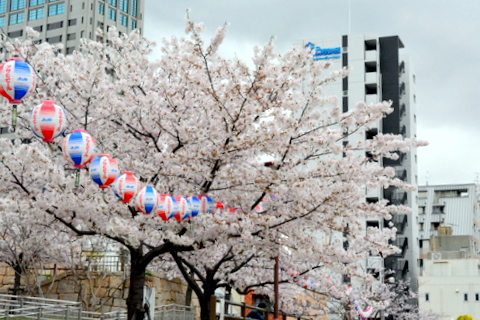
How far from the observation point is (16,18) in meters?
88.4

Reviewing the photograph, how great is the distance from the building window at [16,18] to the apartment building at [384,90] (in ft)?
153

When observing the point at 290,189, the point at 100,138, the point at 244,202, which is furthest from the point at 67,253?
the point at 290,189

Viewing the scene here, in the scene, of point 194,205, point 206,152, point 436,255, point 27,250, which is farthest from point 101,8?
point 194,205

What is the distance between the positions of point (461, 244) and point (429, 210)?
477 inches

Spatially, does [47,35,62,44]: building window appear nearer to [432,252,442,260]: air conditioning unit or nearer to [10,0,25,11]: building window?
[10,0,25,11]: building window

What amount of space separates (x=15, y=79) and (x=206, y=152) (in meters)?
4.43

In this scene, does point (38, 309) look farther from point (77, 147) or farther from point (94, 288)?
point (94, 288)

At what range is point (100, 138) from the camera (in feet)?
52.4

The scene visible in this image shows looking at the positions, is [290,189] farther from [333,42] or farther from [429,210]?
[429,210]

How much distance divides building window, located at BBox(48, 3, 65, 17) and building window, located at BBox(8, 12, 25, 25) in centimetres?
512

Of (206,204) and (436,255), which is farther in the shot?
(436,255)

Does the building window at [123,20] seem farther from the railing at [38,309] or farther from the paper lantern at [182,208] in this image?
the paper lantern at [182,208]

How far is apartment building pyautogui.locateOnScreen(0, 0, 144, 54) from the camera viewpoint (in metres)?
83.0

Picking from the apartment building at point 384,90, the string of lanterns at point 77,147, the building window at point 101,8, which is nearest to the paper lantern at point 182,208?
the string of lanterns at point 77,147
